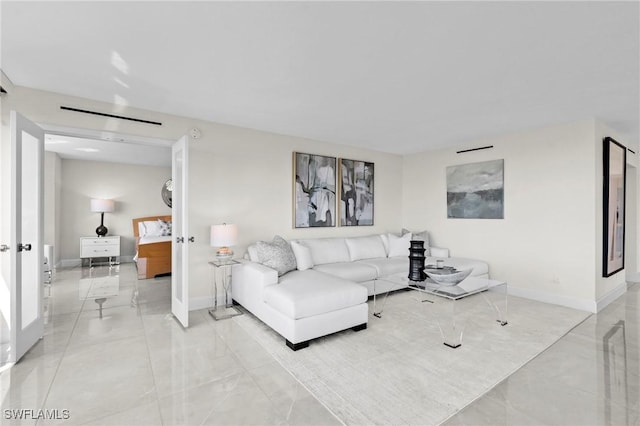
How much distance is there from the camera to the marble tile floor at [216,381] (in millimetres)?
1862

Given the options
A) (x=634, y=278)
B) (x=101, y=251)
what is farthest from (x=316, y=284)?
(x=101, y=251)

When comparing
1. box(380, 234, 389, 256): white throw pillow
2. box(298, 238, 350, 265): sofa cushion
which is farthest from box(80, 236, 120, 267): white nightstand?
box(380, 234, 389, 256): white throw pillow

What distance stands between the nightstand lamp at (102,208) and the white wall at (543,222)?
735cm

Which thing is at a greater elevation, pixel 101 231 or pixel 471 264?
pixel 101 231

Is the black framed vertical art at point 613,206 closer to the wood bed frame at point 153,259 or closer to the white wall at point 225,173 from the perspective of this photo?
the white wall at point 225,173

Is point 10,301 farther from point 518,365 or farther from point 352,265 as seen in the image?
point 518,365

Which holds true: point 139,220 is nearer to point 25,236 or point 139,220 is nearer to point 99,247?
point 99,247

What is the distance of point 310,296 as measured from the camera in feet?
9.44

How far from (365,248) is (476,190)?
203 centimetres

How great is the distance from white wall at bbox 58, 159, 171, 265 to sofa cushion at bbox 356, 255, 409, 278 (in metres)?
5.91

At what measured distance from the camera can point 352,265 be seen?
441 cm

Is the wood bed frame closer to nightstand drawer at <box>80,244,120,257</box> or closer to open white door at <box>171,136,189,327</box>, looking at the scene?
nightstand drawer at <box>80,244,120,257</box>

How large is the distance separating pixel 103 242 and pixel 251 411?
6715 millimetres

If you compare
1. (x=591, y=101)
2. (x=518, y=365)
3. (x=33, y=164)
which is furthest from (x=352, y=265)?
(x=33, y=164)
